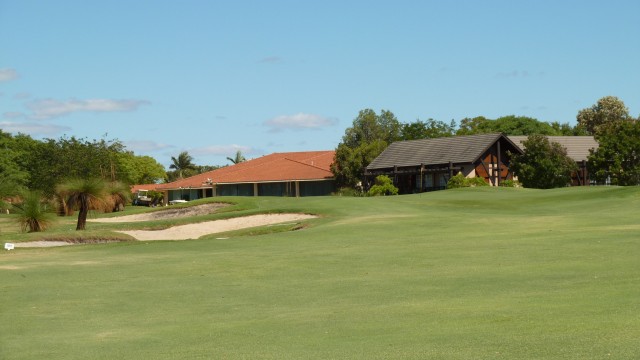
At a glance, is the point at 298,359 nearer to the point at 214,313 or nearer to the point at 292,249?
the point at 214,313

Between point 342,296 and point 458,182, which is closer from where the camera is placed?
point 342,296

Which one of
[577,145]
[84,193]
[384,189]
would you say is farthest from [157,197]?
[84,193]

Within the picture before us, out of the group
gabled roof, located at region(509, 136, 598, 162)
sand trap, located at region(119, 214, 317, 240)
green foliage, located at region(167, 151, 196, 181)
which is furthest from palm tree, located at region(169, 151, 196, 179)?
sand trap, located at region(119, 214, 317, 240)

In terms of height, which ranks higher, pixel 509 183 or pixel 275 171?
pixel 275 171

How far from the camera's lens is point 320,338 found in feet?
38.8

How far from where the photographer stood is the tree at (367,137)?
95.1m

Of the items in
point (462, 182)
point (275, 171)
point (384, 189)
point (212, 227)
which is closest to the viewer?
point (212, 227)

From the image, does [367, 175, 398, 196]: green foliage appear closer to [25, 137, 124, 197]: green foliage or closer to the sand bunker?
[25, 137, 124, 197]: green foliage

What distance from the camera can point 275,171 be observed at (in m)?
102

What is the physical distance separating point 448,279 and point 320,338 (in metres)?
6.17

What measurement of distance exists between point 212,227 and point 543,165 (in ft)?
144

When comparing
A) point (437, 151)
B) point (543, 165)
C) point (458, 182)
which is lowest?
point (458, 182)

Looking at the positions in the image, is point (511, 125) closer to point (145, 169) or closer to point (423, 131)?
point (423, 131)

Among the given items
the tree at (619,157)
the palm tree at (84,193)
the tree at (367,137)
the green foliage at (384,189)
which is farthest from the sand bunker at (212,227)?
the tree at (367,137)
